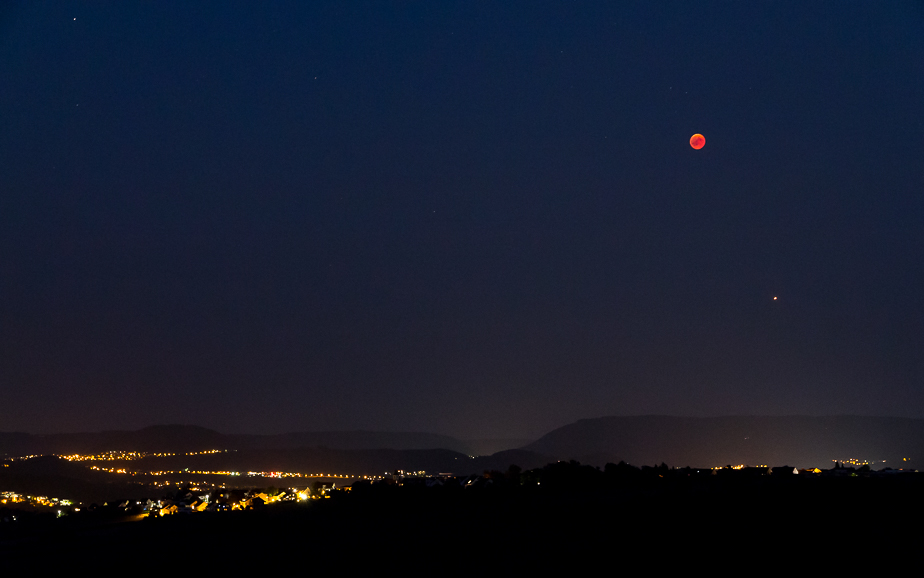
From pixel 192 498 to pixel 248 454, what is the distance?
362ft

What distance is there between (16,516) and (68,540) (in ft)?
66.2

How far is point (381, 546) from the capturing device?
72.3 feet

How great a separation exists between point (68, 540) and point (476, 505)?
16.4 m

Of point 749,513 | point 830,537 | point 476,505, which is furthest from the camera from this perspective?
point 476,505

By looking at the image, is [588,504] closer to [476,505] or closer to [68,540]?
[476,505]

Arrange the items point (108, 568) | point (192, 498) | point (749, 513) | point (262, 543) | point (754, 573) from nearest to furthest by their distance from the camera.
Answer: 1. point (754, 573)
2. point (108, 568)
3. point (749, 513)
4. point (262, 543)
5. point (192, 498)

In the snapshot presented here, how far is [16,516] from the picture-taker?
43.0 metres

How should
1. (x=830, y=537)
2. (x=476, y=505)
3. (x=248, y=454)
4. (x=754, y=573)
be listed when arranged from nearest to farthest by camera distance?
(x=754, y=573) → (x=830, y=537) → (x=476, y=505) → (x=248, y=454)

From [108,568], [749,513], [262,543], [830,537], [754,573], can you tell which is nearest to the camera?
[754,573]

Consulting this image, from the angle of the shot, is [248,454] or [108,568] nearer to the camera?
[108,568]

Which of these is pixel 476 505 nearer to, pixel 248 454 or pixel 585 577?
pixel 585 577

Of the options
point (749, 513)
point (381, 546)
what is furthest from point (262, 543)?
point (749, 513)

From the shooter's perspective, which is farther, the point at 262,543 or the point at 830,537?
the point at 262,543

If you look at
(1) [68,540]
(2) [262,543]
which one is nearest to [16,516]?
(1) [68,540]
